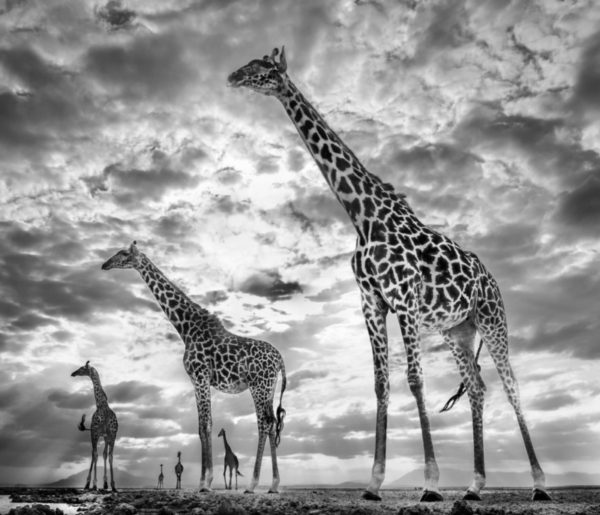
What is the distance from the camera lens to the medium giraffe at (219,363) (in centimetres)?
1466

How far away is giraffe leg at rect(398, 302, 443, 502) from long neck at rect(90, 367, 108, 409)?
59.3 ft

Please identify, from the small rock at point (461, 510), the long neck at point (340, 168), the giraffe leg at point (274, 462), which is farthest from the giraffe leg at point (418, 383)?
the giraffe leg at point (274, 462)

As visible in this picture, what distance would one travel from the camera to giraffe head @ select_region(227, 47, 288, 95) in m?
10.8

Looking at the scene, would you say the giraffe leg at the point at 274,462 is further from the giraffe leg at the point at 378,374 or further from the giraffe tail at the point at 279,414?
the giraffe leg at the point at 378,374

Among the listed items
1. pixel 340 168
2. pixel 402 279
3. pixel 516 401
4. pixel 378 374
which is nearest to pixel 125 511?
pixel 378 374

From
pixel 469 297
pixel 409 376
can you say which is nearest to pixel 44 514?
pixel 409 376

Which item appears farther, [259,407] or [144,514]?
[259,407]

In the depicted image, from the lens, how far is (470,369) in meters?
11.8

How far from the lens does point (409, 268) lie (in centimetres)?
953

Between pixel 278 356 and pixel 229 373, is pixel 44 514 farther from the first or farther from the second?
pixel 278 356

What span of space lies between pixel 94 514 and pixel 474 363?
8.01m

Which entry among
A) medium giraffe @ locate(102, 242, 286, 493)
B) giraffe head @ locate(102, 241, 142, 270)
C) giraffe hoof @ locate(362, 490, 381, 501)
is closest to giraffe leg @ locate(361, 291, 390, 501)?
giraffe hoof @ locate(362, 490, 381, 501)

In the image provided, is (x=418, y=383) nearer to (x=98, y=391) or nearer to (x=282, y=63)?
(x=282, y=63)

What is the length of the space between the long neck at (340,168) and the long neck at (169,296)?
783cm
